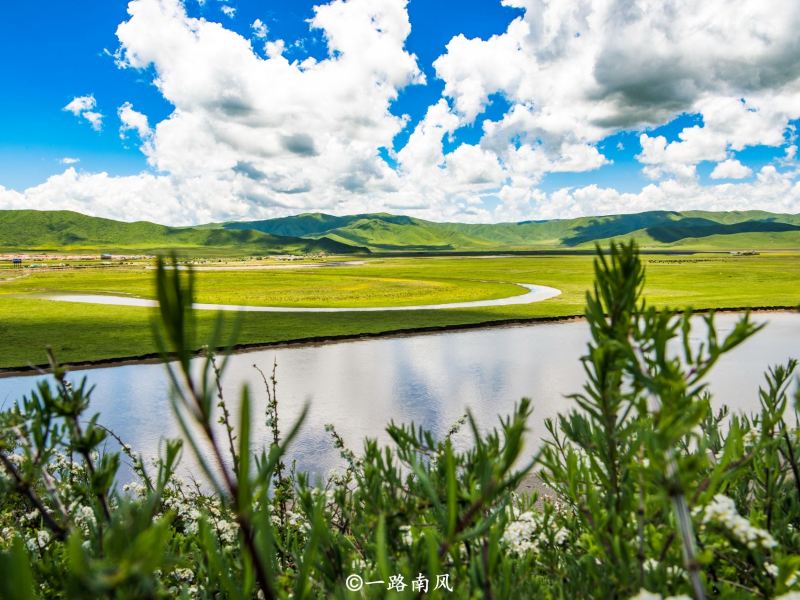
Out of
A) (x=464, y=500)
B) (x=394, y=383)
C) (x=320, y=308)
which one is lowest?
(x=394, y=383)

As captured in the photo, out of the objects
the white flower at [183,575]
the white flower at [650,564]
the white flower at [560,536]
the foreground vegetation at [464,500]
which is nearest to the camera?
the foreground vegetation at [464,500]

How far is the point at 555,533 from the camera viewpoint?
4090 mm

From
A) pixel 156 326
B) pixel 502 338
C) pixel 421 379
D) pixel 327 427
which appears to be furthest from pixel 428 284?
pixel 156 326

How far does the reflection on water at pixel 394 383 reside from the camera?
20.9 meters

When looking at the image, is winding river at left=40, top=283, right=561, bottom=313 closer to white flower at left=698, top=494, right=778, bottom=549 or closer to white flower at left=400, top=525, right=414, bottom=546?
white flower at left=400, top=525, right=414, bottom=546

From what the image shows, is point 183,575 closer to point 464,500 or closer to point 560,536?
point 464,500

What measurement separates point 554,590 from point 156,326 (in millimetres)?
3413

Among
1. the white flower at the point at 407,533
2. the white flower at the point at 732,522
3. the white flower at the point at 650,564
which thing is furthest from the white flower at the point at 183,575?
the white flower at the point at 732,522

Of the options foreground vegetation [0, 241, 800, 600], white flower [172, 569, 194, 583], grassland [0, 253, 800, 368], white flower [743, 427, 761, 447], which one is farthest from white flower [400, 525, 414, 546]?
grassland [0, 253, 800, 368]

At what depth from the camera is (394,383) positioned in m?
27.4

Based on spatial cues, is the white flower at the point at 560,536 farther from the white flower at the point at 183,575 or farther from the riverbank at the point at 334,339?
the riverbank at the point at 334,339

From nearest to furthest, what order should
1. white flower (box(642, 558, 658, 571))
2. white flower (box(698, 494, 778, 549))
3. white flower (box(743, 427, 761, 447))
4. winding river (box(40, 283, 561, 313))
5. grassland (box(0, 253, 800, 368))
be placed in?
white flower (box(698, 494, 778, 549))
white flower (box(642, 558, 658, 571))
white flower (box(743, 427, 761, 447))
grassland (box(0, 253, 800, 368))
winding river (box(40, 283, 561, 313))

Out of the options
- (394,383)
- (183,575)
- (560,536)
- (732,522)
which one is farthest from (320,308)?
(732,522)

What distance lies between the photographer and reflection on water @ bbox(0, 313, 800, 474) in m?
20.9
